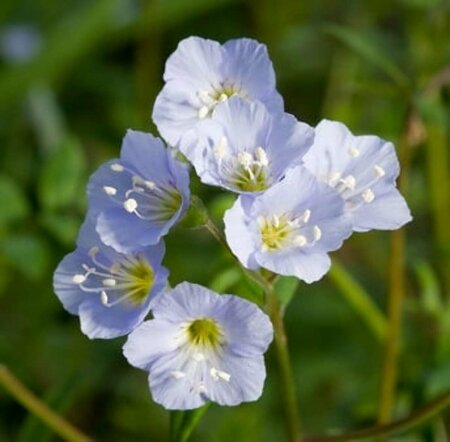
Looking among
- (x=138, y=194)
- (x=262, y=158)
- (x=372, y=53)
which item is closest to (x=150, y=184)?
(x=138, y=194)

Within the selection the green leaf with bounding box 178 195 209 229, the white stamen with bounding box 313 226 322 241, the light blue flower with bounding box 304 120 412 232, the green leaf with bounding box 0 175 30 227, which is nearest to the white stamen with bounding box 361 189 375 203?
the light blue flower with bounding box 304 120 412 232

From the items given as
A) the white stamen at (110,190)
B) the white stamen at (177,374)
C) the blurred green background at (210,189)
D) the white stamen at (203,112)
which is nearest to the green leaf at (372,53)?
the blurred green background at (210,189)

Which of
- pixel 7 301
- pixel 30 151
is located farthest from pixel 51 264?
pixel 30 151

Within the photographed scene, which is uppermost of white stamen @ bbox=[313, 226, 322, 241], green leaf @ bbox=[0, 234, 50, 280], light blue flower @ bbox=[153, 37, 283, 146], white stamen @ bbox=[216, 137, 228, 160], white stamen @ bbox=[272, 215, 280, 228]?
light blue flower @ bbox=[153, 37, 283, 146]

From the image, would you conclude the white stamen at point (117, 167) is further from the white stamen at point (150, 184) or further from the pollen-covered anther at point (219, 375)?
the pollen-covered anther at point (219, 375)

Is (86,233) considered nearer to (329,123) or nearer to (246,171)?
(246,171)

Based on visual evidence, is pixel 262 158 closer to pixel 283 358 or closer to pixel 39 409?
pixel 283 358

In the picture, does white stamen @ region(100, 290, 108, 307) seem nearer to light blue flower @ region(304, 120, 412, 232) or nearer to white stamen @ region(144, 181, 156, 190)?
white stamen @ region(144, 181, 156, 190)
